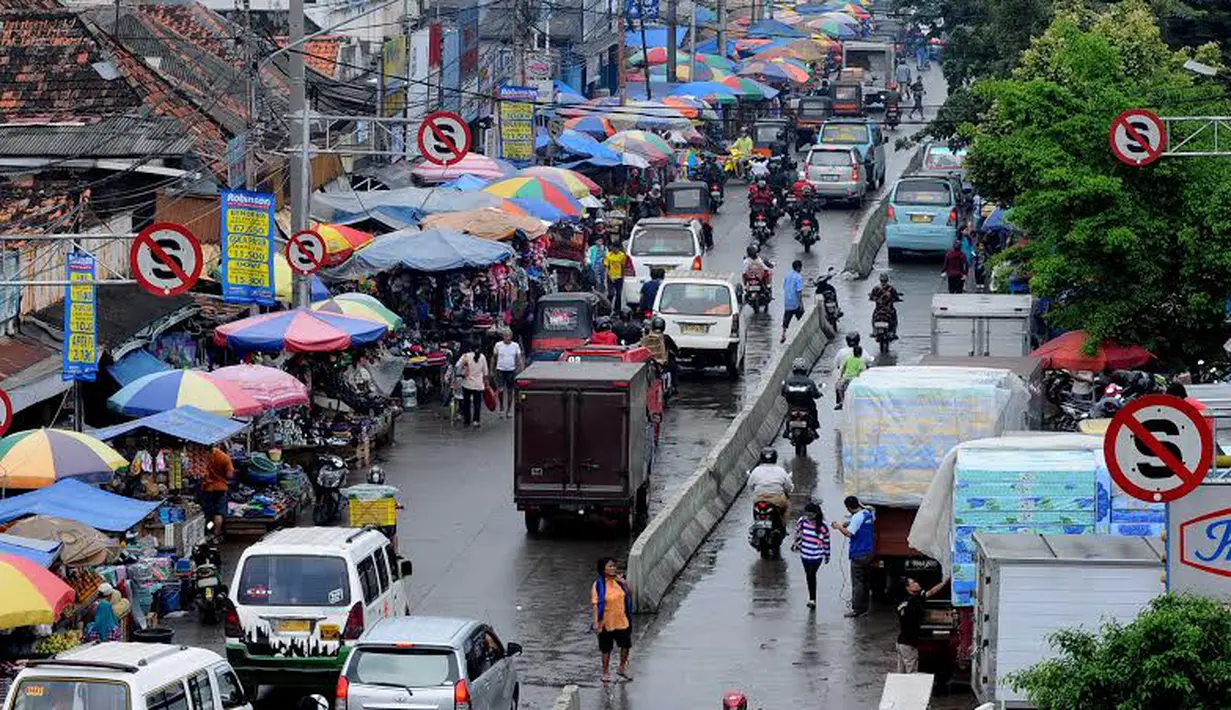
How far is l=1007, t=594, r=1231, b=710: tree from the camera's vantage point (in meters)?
14.4

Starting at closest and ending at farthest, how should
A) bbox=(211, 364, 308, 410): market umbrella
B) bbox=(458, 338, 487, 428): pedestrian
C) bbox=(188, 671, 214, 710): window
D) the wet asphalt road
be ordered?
1. bbox=(188, 671, 214, 710): window
2. the wet asphalt road
3. bbox=(211, 364, 308, 410): market umbrella
4. bbox=(458, 338, 487, 428): pedestrian

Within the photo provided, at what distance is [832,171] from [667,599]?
114ft

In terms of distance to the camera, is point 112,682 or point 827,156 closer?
point 112,682

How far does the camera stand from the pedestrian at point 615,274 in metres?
46.9

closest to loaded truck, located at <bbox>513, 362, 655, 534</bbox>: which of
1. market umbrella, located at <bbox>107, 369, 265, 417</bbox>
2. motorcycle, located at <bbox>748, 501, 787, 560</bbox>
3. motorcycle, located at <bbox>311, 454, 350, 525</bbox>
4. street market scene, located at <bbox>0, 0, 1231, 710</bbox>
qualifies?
Answer: street market scene, located at <bbox>0, 0, 1231, 710</bbox>

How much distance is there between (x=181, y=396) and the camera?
30.1 meters

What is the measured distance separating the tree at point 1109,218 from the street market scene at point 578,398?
80 mm

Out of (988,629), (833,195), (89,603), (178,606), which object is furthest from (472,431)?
(833,195)

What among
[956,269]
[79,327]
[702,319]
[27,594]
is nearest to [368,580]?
[27,594]

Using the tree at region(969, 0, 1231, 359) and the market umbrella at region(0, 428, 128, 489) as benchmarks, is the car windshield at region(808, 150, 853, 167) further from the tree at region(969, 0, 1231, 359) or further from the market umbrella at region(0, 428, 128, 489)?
the market umbrella at region(0, 428, 128, 489)

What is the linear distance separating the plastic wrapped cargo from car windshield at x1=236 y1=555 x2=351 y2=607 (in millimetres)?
6623

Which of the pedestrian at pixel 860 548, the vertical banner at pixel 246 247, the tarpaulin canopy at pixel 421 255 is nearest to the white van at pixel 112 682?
the pedestrian at pixel 860 548

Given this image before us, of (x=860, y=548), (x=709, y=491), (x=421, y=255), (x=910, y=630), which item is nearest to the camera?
(x=910, y=630)

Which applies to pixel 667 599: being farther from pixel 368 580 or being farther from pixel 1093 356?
pixel 1093 356
